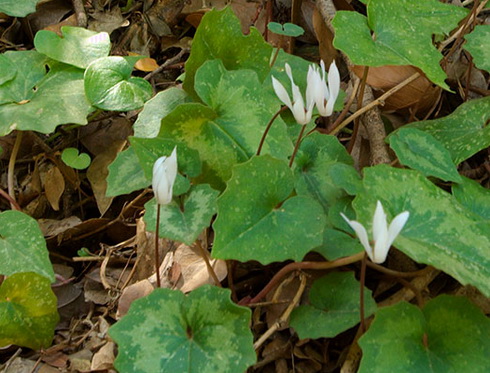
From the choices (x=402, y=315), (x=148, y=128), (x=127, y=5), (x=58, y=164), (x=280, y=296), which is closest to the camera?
(x=402, y=315)

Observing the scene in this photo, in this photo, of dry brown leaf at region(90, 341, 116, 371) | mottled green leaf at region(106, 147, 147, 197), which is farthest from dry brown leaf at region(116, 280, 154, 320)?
mottled green leaf at region(106, 147, 147, 197)

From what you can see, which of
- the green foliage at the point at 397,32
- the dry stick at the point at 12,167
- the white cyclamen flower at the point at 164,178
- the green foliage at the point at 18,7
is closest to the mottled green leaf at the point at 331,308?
the white cyclamen flower at the point at 164,178

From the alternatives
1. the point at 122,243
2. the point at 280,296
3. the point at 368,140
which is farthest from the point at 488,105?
the point at 122,243

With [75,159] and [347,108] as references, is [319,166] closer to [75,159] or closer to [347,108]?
[347,108]

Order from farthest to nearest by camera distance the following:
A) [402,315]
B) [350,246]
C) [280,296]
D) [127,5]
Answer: [127,5] → [280,296] → [350,246] → [402,315]

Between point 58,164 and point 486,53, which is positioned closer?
point 486,53

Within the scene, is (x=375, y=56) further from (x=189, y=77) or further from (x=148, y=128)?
(x=148, y=128)

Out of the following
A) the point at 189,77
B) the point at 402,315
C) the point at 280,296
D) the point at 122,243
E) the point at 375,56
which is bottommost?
the point at 122,243
